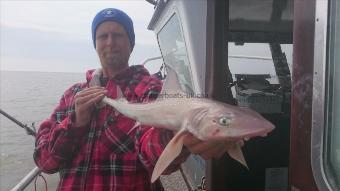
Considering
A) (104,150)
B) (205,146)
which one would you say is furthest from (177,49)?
(205,146)

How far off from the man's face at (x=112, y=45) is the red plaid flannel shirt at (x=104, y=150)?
0.15 m

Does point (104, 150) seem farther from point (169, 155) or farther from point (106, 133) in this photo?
point (169, 155)

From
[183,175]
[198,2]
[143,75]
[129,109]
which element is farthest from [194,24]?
[183,175]

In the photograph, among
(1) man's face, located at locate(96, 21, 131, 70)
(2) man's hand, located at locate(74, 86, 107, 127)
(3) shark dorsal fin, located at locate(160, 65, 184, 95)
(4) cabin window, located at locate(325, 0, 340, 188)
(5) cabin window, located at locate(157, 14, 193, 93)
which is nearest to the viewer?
(4) cabin window, located at locate(325, 0, 340, 188)

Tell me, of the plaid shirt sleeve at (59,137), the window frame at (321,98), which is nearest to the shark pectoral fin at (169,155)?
the window frame at (321,98)

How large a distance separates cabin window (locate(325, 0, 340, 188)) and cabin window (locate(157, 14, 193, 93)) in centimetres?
195

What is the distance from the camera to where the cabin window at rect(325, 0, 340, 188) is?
5.82 ft

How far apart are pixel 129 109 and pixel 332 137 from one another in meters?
1.27

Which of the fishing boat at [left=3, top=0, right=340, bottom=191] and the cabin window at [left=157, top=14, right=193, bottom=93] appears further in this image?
the cabin window at [left=157, top=14, right=193, bottom=93]

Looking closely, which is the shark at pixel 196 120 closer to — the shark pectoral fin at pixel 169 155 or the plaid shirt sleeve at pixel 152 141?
the shark pectoral fin at pixel 169 155

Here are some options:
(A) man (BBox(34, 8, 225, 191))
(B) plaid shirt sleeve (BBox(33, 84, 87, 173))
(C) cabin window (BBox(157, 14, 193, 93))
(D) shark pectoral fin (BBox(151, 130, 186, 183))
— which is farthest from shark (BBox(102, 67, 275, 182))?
(C) cabin window (BBox(157, 14, 193, 93))

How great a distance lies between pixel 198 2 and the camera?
3439mm

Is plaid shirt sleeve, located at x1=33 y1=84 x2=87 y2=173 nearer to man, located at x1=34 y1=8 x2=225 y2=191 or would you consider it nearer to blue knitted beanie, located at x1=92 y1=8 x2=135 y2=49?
man, located at x1=34 y1=8 x2=225 y2=191

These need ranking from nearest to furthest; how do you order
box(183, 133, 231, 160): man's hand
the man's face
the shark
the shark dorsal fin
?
the shark
box(183, 133, 231, 160): man's hand
the shark dorsal fin
the man's face
